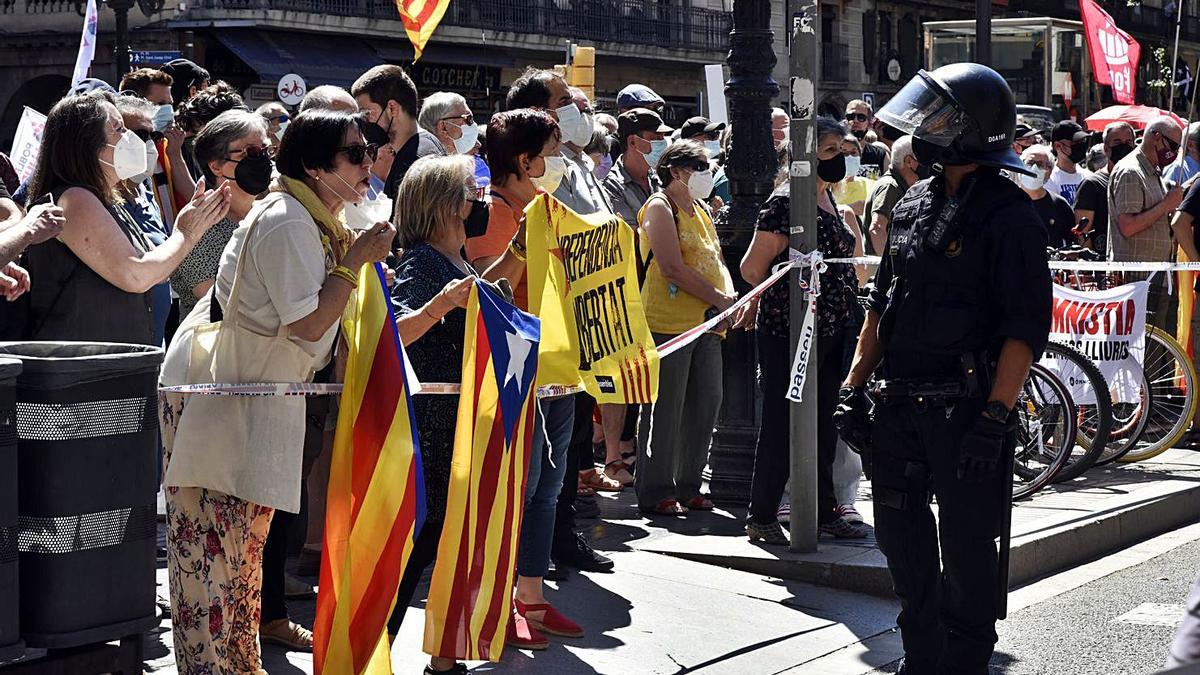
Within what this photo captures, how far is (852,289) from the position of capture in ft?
24.2

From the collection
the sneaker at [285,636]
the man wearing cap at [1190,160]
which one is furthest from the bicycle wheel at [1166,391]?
the sneaker at [285,636]

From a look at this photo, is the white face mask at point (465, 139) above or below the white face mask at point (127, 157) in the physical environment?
above

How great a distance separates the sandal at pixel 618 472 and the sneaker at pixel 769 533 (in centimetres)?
171

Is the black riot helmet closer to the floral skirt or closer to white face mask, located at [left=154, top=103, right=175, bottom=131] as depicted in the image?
the floral skirt

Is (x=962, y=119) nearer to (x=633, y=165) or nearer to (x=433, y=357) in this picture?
(x=433, y=357)

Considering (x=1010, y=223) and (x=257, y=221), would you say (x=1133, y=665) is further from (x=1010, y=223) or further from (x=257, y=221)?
(x=257, y=221)

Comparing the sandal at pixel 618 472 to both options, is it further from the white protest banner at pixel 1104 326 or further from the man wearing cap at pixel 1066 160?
the man wearing cap at pixel 1066 160

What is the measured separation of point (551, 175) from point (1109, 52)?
13.6m

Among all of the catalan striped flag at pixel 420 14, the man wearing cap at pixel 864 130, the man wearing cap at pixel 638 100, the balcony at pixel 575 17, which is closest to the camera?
the man wearing cap at pixel 638 100

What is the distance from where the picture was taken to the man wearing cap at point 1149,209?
35.5 feet

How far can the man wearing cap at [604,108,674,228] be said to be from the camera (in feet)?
28.9

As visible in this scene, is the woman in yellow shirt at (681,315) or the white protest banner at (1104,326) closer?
the woman in yellow shirt at (681,315)

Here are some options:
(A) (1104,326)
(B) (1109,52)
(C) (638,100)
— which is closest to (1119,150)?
(A) (1104,326)

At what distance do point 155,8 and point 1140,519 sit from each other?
19477 millimetres
